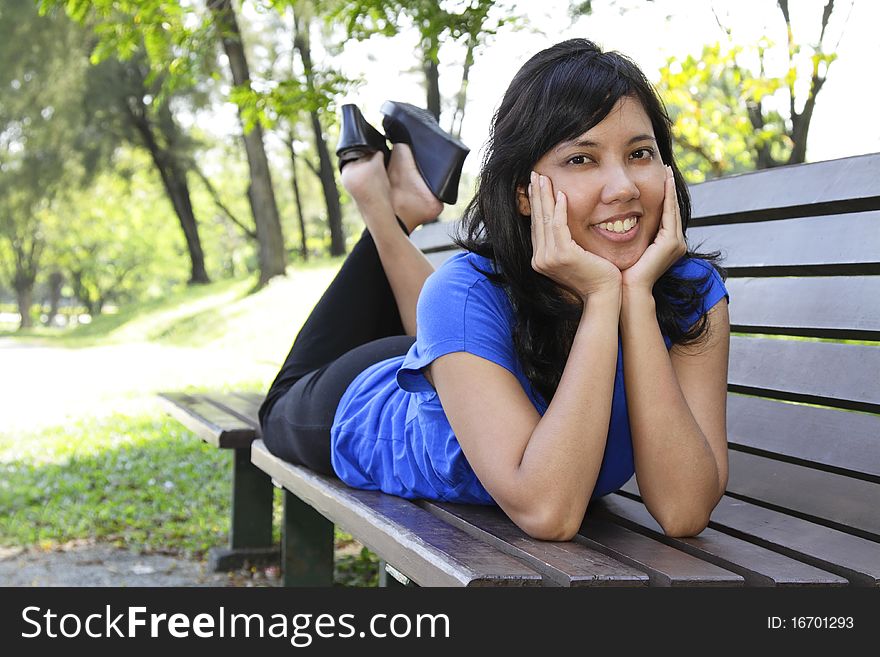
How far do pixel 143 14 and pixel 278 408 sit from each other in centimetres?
381

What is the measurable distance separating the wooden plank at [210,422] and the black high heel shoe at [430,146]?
117cm

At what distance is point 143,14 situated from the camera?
596 centimetres

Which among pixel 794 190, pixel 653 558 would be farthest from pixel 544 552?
pixel 794 190

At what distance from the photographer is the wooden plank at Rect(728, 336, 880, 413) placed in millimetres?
2457

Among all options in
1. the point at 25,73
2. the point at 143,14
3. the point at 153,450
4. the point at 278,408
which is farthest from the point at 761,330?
the point at 25,73

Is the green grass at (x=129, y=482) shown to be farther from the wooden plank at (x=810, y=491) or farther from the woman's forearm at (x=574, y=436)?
the woman's forearm at (x=574, y=436)

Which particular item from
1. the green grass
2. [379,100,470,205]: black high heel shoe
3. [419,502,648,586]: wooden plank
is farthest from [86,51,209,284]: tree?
[419,502,648,586]: wooden plank

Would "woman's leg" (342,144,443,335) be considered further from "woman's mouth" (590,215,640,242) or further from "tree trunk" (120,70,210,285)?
"tree trunk" (120,70,210,285)

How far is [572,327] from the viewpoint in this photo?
219 centimetres

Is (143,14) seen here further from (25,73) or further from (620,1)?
(25,73)

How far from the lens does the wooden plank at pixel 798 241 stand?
2.51 m

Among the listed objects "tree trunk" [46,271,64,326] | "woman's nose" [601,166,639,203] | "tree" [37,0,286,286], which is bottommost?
"tree trunk" [46,271,64,326]

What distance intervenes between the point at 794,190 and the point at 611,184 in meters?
1.02

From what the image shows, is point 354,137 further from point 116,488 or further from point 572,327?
point 116,488
